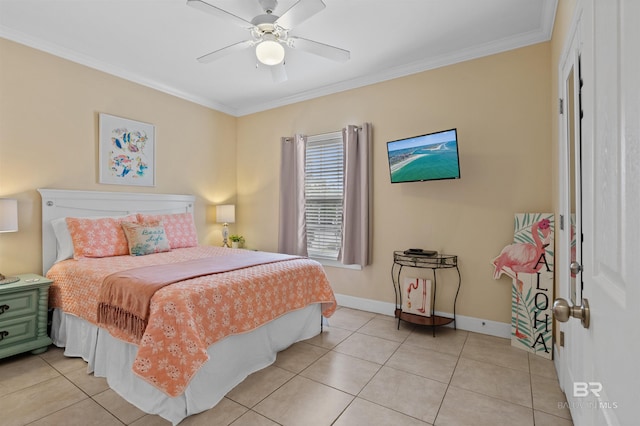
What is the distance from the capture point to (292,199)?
14.7 ft

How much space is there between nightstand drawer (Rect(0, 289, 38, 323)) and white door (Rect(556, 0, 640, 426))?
11.8 feet

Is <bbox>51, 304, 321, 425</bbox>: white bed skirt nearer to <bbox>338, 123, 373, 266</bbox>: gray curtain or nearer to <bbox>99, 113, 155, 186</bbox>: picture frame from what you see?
<bbox>338, 123, 373, 266</bbox>: gray curtain

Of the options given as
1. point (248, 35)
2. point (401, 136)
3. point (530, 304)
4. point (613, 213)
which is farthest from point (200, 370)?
point (401, 136)

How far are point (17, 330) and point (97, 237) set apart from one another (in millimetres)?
932

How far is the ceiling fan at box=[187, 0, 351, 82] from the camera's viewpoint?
2.12m

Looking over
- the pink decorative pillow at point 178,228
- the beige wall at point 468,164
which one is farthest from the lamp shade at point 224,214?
the beige wall at point 468,164

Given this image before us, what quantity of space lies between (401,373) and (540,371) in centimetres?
106

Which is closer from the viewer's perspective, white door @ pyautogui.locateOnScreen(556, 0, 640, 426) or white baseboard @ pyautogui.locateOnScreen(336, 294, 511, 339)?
white door @ pyautogui.locateOnScreen(556, 0, 640, 426)

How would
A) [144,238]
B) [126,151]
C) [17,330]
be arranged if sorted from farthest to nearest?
[126,151]
[144,238]
[17,330]

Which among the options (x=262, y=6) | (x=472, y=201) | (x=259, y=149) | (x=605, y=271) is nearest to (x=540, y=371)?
(x=472, y=201)

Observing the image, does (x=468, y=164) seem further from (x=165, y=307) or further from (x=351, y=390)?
(x=165, y=307)

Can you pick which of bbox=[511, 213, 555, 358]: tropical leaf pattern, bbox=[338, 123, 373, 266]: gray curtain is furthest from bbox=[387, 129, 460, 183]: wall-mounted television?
bbox=[511, 213, 555, 358]: tropical leaf pattern

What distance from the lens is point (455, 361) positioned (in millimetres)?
2596

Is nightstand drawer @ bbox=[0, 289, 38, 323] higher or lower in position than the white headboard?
lower
